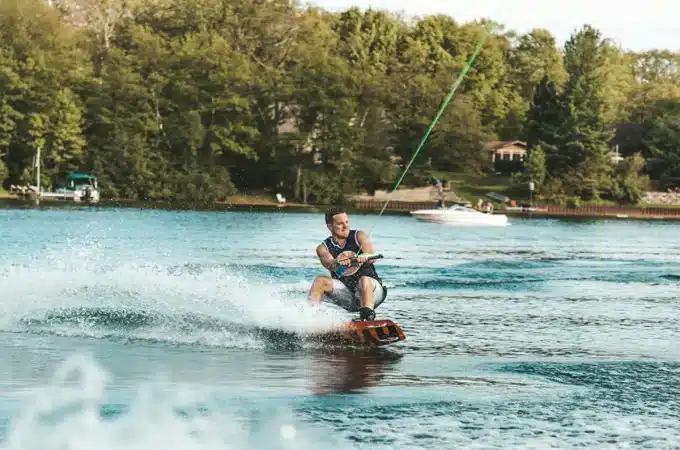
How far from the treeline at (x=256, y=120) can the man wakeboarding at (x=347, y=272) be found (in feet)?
283

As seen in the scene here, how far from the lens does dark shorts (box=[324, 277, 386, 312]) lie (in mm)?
17656

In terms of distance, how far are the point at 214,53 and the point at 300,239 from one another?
56.8m

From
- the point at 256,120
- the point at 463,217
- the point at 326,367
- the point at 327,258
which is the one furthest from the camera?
the point at 256,120

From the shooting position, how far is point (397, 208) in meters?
106

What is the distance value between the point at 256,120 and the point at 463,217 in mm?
34303

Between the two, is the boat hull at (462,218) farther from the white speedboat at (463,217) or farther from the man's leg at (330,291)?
the man's leg at (330,291)

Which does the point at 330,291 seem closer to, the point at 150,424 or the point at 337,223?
the point at 337,223

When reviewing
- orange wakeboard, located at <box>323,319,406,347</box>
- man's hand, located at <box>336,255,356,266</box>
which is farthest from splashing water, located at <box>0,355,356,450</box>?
man's hand, located at <box>336,255,356,266</box>

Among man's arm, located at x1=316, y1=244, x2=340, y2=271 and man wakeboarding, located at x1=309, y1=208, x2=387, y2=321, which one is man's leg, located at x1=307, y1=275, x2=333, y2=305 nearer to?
man wakeboarding, located at x1=309, y1=208, x2=387, y2=321


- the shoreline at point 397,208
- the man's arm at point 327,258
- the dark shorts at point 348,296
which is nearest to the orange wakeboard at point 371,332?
the dark shorts at point 348,296

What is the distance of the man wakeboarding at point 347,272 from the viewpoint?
17406 mm

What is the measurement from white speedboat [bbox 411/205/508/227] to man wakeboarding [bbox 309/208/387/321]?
6143cm

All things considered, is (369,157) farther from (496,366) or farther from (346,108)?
(496,366)

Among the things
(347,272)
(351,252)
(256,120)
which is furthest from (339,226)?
(256,120)
